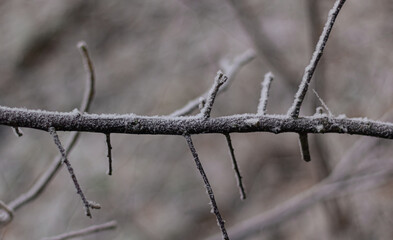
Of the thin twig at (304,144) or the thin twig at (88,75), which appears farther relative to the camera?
the thin twig at (88,75)

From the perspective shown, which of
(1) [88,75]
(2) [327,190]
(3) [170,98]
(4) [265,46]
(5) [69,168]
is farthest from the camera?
(3) [170,98]

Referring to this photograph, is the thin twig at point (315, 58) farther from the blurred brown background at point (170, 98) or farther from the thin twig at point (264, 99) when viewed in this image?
the blurred brown background at point (170, 98)

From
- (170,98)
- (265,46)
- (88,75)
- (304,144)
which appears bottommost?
(304,144)

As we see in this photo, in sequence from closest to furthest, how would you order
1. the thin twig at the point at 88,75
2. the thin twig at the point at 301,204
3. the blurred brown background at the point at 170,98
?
1. the thin twig at the point at 88,75
2. the thin twig at the point at 301,204
3. the blurred brown background at the point at 170,98

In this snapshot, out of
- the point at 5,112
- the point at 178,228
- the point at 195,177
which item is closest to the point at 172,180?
the point at 195,177

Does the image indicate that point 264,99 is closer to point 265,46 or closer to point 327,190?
point 327,190

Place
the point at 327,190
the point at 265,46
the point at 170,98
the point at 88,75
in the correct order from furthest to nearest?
the point at 170,98
the point at 265,46
the point at 327,190
the point at 88,75

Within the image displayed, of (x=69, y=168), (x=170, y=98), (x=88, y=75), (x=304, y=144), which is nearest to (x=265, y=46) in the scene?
(x=170, y=98)

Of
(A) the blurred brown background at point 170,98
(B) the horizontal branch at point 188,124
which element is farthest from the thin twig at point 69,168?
(A) the blurred brown background at point 170,98
